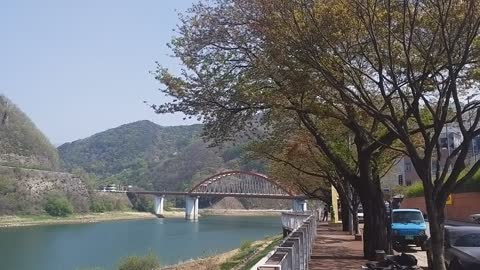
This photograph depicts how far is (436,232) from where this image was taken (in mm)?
12195

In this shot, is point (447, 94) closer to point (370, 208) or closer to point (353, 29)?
point (353, 29)

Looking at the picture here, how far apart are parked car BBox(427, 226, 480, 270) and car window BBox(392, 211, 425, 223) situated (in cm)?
1066

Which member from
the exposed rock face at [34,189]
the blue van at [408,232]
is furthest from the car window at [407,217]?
the exposed rock face at [34,189]

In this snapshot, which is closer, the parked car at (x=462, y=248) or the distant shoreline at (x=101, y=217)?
the parked car at (x=462, y=248)

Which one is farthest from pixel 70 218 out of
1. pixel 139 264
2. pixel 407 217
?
pixel 407 217

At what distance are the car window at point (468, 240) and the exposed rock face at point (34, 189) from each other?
113m

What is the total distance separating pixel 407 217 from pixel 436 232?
46.8 feet

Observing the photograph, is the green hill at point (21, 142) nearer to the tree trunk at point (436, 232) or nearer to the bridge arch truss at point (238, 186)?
the bridge arch truss at point (238, 186)

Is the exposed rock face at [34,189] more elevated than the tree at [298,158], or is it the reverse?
the exposed rock face at [34,189]

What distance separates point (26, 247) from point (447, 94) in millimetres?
58407

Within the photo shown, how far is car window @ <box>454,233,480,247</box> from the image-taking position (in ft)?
46.2

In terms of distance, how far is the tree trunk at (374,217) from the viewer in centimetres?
1866

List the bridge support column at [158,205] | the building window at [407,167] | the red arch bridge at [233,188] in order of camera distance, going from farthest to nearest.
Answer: the bridge support column at [158,205] → the red arch bridge at [233,188] → the building window at [407,167]

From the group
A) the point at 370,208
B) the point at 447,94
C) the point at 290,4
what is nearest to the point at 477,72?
the point at 447,94
